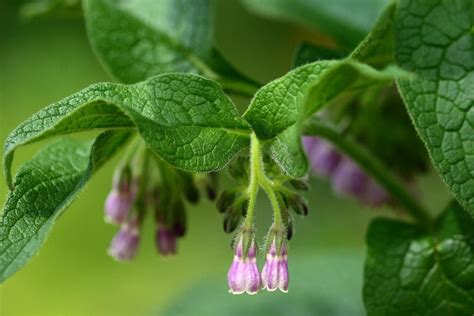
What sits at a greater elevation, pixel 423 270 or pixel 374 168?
pixel 374 168

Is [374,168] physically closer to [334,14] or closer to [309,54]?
[309,54]

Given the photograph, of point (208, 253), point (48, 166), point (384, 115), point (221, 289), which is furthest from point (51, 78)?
point (48, 166)

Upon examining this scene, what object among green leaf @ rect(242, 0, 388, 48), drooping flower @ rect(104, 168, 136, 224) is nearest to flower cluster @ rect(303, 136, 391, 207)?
green leaf @ rect(242, 0, 388, 48)

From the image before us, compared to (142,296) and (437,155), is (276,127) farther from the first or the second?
(142,296)

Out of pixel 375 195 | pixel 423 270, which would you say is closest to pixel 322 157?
pixel 375 195

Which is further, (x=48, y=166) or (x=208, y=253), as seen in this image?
(x=208, y=253)
